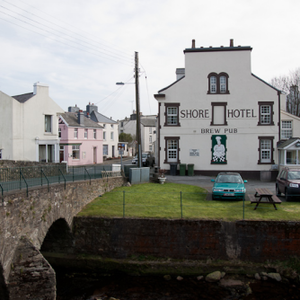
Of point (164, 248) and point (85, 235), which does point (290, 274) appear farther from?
point (85, 235)

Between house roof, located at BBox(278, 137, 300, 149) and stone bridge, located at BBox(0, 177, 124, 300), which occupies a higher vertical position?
house roof, located at BBox(278, 137, 300, 149)

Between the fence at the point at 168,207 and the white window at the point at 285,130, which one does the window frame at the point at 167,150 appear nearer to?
the fence at the point at 168,207

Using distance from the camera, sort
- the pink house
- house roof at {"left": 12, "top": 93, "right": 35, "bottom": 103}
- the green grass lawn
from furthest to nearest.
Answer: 1. the pink house
2. house roof at {"left": 12, "top": 93, "right": 35, "bottom": 103}
3. the green grass lawn

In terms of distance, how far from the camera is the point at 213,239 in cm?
1481

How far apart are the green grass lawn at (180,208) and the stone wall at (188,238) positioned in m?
0.41

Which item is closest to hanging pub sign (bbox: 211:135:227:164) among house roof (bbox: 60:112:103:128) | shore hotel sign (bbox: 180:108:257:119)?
shore hotel sign (bbox: 180:108:257:119)

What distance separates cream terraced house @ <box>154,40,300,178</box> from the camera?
91.8 feet

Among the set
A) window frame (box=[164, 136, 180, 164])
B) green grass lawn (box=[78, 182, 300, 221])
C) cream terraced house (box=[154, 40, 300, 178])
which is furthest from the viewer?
window frame (box=[164, 136, 180, 164])

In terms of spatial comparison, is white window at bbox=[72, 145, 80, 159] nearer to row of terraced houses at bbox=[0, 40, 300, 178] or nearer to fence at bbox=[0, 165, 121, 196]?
row of terraced houses at bbox=[0, 40, 300, 178]

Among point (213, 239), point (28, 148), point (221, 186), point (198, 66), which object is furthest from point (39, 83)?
Result: point (213, 239)

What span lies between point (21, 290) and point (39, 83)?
2057 cm

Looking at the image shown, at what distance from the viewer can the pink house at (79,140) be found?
42000 millimetres

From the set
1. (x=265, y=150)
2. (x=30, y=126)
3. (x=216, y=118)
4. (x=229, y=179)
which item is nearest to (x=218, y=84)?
(x=216, y=118)

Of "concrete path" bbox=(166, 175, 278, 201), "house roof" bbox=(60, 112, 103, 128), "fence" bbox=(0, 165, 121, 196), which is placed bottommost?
"concrete path" bbox=(166, 175, 278, 201)
